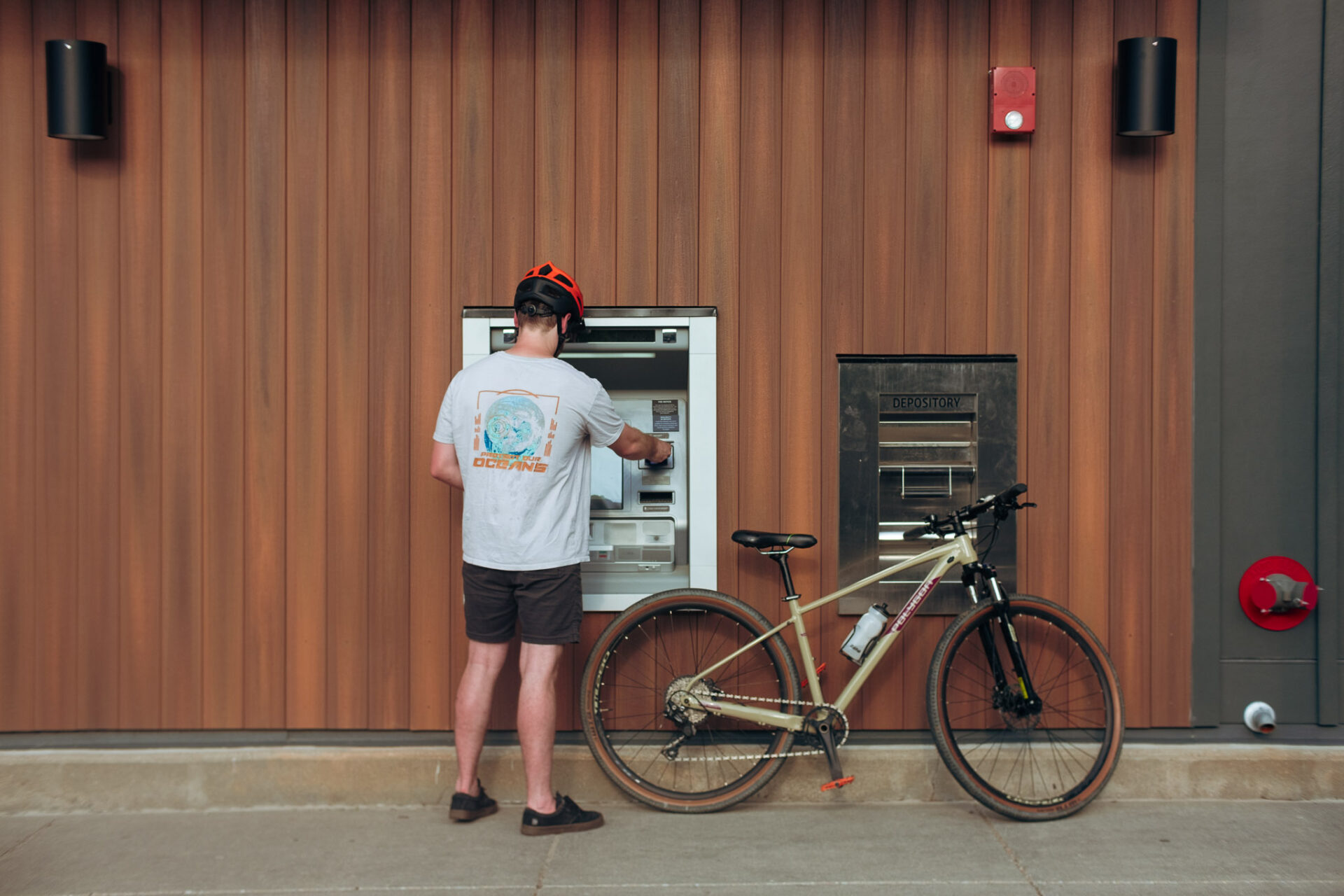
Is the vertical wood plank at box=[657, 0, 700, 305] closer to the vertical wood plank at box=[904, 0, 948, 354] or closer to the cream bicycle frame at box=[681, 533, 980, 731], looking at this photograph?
the vertical wood plank at box=[904, 0, 948, 354]

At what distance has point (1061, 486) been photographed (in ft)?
12.5

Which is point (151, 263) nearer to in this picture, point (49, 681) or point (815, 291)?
point (49, 681)

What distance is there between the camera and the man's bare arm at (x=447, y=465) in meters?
3.45

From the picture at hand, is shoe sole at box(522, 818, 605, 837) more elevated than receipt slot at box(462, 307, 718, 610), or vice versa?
receipt slot at box(462, 307, 718, 610)

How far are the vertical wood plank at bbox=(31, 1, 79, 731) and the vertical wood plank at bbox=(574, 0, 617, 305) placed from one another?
1.97 m

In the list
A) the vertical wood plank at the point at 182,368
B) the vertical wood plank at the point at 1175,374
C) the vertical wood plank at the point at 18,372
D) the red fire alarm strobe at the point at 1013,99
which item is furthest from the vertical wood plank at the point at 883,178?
the vertical wood plank at the point at 18,372

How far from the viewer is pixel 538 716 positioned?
3385 mm

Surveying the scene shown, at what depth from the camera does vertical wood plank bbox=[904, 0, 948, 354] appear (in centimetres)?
380

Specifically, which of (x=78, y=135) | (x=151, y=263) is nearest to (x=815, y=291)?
(x=151, y=263)

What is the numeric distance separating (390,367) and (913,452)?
6.79 ft

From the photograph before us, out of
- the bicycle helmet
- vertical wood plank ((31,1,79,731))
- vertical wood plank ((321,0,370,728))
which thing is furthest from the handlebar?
vertical wood plank ((31,1,79,731))

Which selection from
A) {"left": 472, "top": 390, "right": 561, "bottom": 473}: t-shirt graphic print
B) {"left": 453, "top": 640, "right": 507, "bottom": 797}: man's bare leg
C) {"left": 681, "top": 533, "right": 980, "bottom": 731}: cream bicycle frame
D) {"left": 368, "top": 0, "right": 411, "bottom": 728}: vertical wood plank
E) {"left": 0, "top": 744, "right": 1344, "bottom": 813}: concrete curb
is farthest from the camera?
{"left": 368, "top": 0, "right": 411, "bottom": 728}: vertical wood plank

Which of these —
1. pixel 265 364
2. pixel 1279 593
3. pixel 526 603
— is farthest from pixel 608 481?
pixel 1279 593

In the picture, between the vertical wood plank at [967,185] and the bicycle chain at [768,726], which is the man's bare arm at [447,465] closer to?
the bicycle chain at [768,726]
